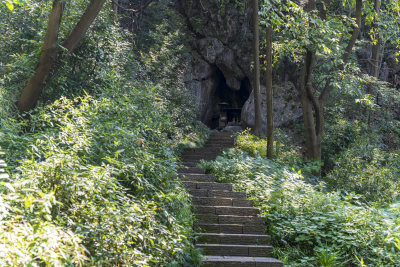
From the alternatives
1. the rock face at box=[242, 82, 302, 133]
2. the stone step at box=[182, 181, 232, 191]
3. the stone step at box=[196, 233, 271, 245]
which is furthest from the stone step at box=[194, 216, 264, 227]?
the rock face at box=[242, 82, 302, 133]

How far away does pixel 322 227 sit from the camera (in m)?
6.14

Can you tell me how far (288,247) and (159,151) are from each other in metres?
2.59

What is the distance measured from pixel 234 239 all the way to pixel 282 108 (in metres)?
13.5

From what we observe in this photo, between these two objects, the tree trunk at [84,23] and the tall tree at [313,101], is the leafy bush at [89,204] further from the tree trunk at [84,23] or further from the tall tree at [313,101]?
the tall tree at [313,101]

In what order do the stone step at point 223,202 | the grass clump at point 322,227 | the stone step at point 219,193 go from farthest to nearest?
1. the stone step at point 219,193
2. the stone step at point 223,202
3. the grass clump at point 322,227

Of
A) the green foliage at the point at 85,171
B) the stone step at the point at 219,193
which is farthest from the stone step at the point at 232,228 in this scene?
the stone step at the point at 219,193

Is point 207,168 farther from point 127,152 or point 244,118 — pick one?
point 244,118

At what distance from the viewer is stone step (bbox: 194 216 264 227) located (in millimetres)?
6918

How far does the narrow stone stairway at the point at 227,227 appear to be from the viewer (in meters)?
5.87

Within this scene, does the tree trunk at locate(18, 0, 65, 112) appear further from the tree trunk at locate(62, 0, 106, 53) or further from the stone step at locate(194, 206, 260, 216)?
the stone step at locate(194, 206, 260, 216)

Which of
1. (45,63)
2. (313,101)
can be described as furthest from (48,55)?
(313,101)

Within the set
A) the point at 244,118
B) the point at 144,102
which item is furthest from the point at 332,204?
the point at 244,118

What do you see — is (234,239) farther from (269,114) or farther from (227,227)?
(269,114)

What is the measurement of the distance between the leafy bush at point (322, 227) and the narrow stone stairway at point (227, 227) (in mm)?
250
